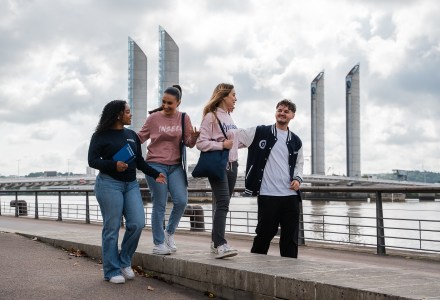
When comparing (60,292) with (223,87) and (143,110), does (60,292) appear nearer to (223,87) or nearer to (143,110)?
(223,87)

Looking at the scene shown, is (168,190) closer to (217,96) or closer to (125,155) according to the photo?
(125,155)

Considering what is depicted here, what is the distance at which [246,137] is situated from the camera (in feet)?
18.0

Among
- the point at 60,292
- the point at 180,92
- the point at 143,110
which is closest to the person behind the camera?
the point at 60,292

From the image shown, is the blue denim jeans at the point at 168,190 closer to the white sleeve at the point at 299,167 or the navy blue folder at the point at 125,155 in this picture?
the navy blue folder at the point at 125,155

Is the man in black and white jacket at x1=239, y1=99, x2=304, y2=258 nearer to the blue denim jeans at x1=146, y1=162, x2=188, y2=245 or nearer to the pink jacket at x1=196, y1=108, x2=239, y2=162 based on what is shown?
the pink jacket at x1=196, y1=108, x2=239, y2=162

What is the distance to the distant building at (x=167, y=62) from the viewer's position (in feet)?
273

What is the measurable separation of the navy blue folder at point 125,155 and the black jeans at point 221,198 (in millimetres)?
622

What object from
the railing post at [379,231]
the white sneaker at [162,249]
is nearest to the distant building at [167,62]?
the railing post at [379,231]

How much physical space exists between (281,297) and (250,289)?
320 millimetres

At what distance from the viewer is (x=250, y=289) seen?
4.61 m

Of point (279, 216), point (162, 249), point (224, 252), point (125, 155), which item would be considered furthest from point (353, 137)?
point (125, 155)

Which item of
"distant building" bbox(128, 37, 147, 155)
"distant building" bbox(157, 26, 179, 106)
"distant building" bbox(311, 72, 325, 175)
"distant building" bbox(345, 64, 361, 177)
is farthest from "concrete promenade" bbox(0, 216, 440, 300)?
"distant building" bbox(345, 64, 361, 177)

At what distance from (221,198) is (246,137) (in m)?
0.57

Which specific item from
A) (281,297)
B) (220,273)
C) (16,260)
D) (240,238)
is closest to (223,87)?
(220,273)
